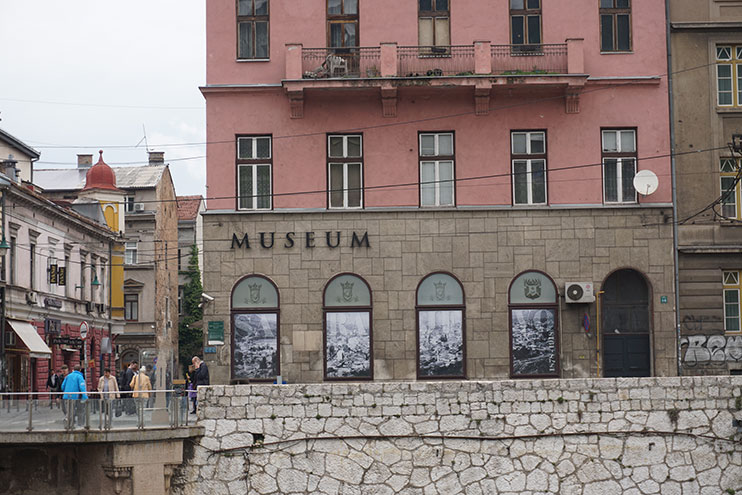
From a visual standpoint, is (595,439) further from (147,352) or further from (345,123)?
(147,352)

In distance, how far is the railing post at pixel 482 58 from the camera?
33.1m

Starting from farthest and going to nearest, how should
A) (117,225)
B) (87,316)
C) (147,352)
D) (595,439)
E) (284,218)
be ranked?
(147,352) < (117,225) < (87,316) < (284,218) < (595,439)

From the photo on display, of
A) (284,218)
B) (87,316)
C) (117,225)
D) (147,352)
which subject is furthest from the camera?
(147,352)

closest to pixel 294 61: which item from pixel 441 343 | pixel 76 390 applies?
pixel 441 343

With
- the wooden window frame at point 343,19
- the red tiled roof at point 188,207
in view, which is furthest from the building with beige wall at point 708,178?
the red tiled roof at point 188,207

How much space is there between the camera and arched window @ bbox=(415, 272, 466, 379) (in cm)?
3294

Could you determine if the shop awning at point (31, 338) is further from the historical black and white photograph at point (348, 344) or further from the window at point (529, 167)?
the window at point (529, 167)

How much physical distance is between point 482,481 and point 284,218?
450 inches

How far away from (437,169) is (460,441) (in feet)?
35.5

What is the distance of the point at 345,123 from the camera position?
3369 cm

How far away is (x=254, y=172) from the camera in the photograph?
33.6 meters

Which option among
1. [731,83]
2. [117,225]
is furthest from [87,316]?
[731,83]

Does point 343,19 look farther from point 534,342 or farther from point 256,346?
point 534,342

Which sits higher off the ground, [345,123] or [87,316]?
[345,123]
